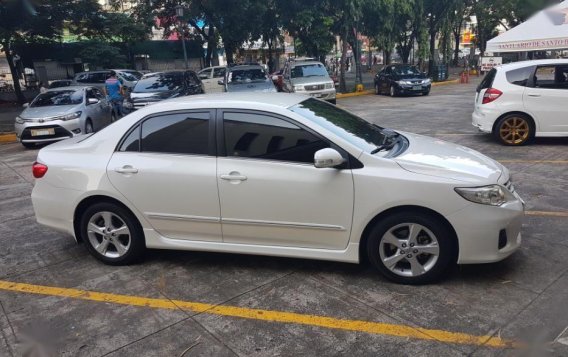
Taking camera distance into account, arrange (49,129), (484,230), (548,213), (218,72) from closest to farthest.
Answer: (484,230) < (548,213) < (49,129) < (218,72)

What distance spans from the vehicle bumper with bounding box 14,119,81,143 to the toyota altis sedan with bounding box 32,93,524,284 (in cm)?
725

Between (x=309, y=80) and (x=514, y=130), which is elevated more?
(x=309, y=80)

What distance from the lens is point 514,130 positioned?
878 cm

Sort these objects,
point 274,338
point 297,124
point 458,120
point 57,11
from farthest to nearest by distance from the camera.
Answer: point 57,11 < point 458,120 < point 297,124 < point 274,338

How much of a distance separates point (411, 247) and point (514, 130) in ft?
20.5

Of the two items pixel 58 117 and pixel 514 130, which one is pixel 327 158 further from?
pixel 58 117

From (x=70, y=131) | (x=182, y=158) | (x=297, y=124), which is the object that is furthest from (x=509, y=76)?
(x=70, y=131)

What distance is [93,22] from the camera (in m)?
23.4

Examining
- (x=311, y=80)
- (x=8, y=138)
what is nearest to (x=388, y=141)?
(x=8, y=138)

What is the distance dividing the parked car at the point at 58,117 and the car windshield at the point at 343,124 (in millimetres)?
8566

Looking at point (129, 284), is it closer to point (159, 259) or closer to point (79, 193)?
point (159, 259)

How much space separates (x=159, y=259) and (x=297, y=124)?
1927mm

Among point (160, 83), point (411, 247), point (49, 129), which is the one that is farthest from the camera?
point (160, 83)

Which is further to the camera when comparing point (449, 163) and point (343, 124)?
point (343, 124)
